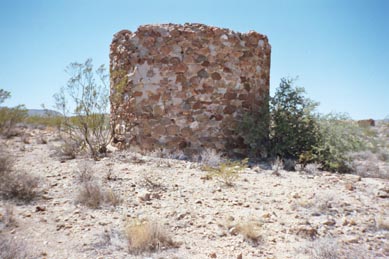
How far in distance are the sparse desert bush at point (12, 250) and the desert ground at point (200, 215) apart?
0.02 m

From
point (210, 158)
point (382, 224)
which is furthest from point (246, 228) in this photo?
point (210, 158)

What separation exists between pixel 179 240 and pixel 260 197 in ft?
5.63

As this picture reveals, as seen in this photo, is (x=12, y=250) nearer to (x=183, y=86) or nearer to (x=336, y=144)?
(x=183, y=86)

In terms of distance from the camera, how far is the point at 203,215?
3773 mm

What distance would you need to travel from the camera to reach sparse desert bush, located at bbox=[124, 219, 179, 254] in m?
2.91

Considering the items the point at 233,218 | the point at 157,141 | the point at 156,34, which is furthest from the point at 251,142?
the point at 233,218

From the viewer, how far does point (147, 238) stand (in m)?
2.97

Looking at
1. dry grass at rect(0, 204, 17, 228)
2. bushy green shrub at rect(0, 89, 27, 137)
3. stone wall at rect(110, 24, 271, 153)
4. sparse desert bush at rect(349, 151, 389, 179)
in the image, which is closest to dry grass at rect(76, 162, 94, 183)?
dry grass at rect(0, 204, 17, 228)

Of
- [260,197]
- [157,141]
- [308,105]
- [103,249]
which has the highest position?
[308,105]

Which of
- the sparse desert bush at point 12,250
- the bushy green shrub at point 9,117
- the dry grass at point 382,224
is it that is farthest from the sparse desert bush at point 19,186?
the bushy green shrub at point 9,117

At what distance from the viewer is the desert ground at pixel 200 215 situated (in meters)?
2.96

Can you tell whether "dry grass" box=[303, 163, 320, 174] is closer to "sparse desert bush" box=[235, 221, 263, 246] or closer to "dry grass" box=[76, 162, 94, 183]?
"sparse desert bush" box=[235, 221, 263, 246]

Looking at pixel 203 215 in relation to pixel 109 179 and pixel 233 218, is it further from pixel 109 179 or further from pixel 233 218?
pixel 109 179

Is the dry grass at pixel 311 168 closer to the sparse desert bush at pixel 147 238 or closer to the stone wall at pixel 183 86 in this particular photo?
the stone wall at pixel 183 86
